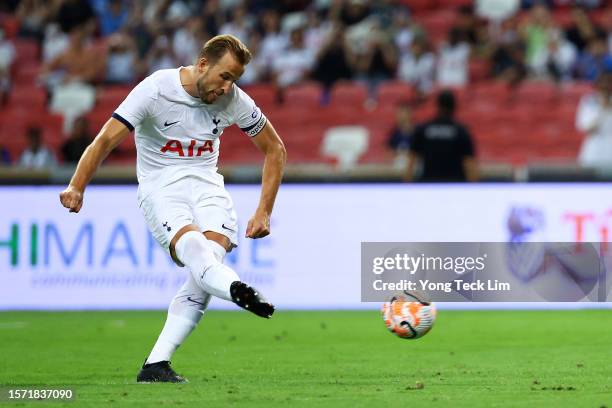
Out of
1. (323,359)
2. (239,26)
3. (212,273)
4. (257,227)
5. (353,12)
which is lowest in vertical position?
(323,359)

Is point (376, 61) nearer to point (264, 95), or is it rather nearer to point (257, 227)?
point (264, 95)

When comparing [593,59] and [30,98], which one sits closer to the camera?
[593,59]

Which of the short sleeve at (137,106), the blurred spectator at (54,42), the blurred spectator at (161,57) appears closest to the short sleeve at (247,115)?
the short sleeve at (137,106)

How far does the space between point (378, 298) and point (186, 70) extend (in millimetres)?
6168

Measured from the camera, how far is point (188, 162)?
311 inches

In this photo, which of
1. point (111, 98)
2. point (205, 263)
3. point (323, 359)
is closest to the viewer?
point (205, 263)

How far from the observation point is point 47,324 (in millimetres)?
12938

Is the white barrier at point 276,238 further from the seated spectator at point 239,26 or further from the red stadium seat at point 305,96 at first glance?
the seated spectator at point 239,26

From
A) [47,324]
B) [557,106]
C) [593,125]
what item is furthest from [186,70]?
[557,106]

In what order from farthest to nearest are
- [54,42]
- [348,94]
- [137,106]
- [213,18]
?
[54,42], [213,18], [348,94], [137,106]

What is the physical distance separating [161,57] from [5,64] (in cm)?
286

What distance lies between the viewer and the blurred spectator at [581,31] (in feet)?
65.2

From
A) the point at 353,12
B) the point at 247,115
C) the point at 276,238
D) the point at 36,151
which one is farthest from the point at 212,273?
the point at 353,12

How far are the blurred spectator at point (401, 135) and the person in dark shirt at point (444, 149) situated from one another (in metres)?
2.74
